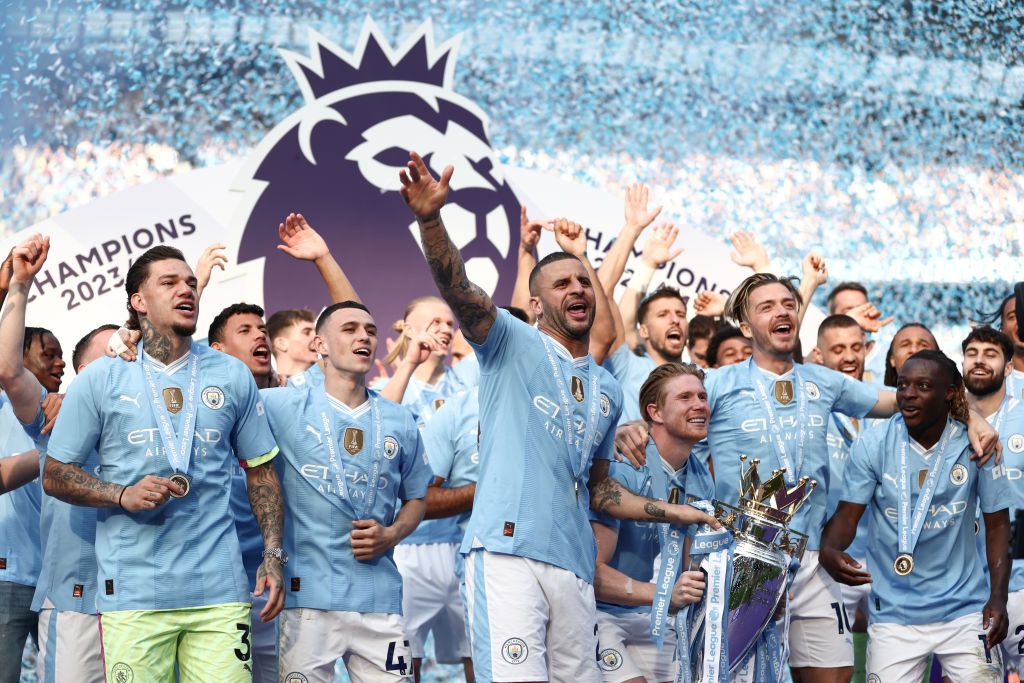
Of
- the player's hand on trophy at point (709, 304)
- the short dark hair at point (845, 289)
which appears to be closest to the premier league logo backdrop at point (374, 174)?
the player's hand on trophy at point (709, 304)

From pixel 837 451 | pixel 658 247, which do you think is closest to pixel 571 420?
pixel 837 451

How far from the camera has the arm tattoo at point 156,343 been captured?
4270mm

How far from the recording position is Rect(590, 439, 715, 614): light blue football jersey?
4.70 meters

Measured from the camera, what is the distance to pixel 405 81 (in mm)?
7641

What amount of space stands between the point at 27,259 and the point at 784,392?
9.11ft

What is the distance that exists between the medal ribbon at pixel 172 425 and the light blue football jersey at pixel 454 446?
4.69ft

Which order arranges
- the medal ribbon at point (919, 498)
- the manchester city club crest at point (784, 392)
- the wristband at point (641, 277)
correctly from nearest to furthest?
1. the medal ribbon at point (919, 498)
2. the manchester city club crest at point (784, 392)
3. the wristband at point (641, 277)

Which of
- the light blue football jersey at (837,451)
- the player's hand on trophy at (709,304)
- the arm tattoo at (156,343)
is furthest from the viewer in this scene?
the player's hand on trophy at (709,304)

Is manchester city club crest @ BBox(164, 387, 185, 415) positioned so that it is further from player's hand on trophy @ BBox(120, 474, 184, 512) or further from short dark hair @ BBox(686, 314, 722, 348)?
short dark hair @ BBox(686, 314, 722, 348)

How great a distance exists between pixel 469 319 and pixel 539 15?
4.32 meters

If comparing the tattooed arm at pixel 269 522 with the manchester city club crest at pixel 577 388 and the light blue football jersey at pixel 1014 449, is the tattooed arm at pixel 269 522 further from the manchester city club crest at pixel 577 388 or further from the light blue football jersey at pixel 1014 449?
the light blue football jersey at pixel 1014 449

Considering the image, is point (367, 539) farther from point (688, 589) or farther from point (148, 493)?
point (688, 589)

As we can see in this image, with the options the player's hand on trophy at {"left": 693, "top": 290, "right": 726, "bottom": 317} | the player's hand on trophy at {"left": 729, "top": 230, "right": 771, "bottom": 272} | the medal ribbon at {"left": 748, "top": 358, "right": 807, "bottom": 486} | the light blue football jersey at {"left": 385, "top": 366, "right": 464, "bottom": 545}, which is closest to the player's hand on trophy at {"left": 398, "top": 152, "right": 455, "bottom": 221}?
the medal ribbon at {"left": 748, "top": 358, "right": 807, "bottom": 486}

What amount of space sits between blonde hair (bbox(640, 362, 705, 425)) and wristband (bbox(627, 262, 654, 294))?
129cm
